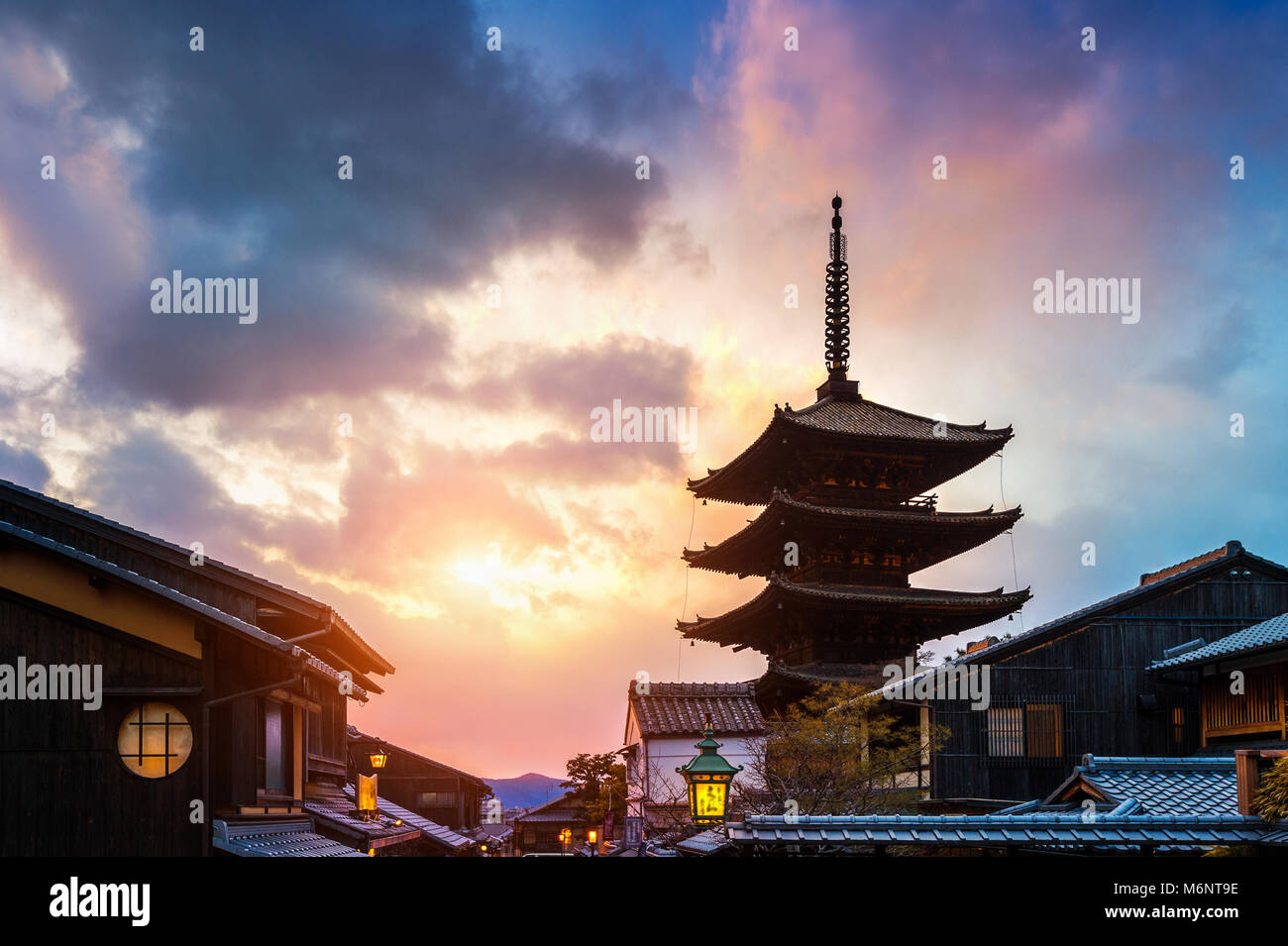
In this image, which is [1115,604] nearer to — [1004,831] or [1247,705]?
[1247,705]

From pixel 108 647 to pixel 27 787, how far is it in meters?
2.32

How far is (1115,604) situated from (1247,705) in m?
5.57

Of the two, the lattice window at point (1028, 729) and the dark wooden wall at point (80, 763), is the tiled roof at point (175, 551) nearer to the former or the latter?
the dark wooden wall at point (80, 763)

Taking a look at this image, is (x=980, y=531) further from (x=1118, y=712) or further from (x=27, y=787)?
(x=27, y=787)

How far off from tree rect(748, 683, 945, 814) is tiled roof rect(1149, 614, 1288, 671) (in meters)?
6.64

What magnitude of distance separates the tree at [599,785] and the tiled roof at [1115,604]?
27.9 meters

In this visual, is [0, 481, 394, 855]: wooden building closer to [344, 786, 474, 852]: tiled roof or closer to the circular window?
the circular window

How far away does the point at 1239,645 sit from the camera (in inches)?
1105

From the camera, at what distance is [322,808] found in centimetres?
2509

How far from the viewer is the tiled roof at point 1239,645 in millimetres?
26109

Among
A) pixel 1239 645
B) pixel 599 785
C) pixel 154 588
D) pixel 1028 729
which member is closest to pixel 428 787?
pixel 599 785

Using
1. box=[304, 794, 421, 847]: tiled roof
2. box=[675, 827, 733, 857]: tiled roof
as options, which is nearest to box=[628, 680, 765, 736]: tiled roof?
box=[304, 794, 421, 847]: tiled roof

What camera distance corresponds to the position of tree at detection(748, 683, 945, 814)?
3031 centimetres
